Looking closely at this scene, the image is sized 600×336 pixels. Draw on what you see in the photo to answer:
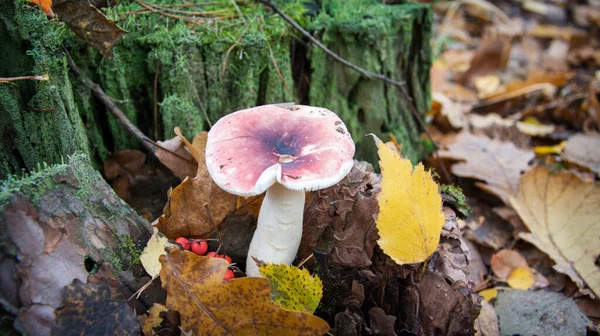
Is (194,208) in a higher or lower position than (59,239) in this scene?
lower

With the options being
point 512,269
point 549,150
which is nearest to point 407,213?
point 512,269

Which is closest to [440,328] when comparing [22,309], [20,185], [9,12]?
[22,309]

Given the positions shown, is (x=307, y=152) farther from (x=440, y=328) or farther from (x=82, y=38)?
(x=82, y=38)

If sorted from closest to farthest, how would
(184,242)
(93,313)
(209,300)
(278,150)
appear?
(93,313) → (209,300) → (278,150) → (184,242)

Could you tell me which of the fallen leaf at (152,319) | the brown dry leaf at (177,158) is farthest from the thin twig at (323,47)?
the fallen leaf at (152,319)

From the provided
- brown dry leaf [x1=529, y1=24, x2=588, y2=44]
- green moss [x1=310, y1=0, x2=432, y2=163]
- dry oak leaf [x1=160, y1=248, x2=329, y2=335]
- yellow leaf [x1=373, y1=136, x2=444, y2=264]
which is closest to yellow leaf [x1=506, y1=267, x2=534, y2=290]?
green moss [x1=310, y1=0, x2=432, y2=163]

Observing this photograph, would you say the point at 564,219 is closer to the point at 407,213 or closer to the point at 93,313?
the point at 407,213
